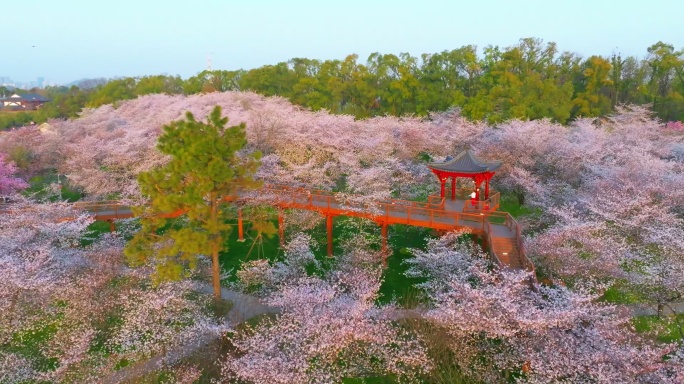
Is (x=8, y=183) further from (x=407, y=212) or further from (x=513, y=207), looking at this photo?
(x=513, y=207)

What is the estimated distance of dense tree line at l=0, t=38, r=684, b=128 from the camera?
48.2 meters

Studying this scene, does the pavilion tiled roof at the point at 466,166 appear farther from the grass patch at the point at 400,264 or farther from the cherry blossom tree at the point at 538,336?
the cherry blossom tree at the point at 538,336

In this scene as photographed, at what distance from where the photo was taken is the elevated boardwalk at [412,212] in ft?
66.3

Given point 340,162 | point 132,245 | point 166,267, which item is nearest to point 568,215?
point 340,162

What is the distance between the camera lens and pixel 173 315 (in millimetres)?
17562

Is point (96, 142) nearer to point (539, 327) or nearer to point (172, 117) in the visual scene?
point (172, 117)

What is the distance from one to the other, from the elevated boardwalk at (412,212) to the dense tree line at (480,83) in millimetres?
24376

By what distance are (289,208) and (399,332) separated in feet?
40.0

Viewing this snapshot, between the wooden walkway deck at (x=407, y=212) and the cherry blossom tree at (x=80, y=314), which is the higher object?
the wooden walkway deck at (x=407, y=212)

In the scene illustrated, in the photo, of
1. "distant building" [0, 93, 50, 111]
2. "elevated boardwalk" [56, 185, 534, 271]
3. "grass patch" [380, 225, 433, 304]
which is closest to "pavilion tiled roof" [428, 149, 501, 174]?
"elevated boardwalk" [56, 185, 534, 271]

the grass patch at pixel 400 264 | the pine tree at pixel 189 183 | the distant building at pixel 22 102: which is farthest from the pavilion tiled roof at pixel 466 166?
the distant building at pixel 22 102

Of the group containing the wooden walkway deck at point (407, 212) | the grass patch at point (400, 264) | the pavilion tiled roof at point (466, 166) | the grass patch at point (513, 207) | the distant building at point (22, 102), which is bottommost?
the grass patch at point (400, 264)

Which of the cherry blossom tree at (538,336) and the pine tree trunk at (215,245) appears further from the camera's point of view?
the pine tree trunk at (215,245)

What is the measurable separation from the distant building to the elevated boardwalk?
101 metres
